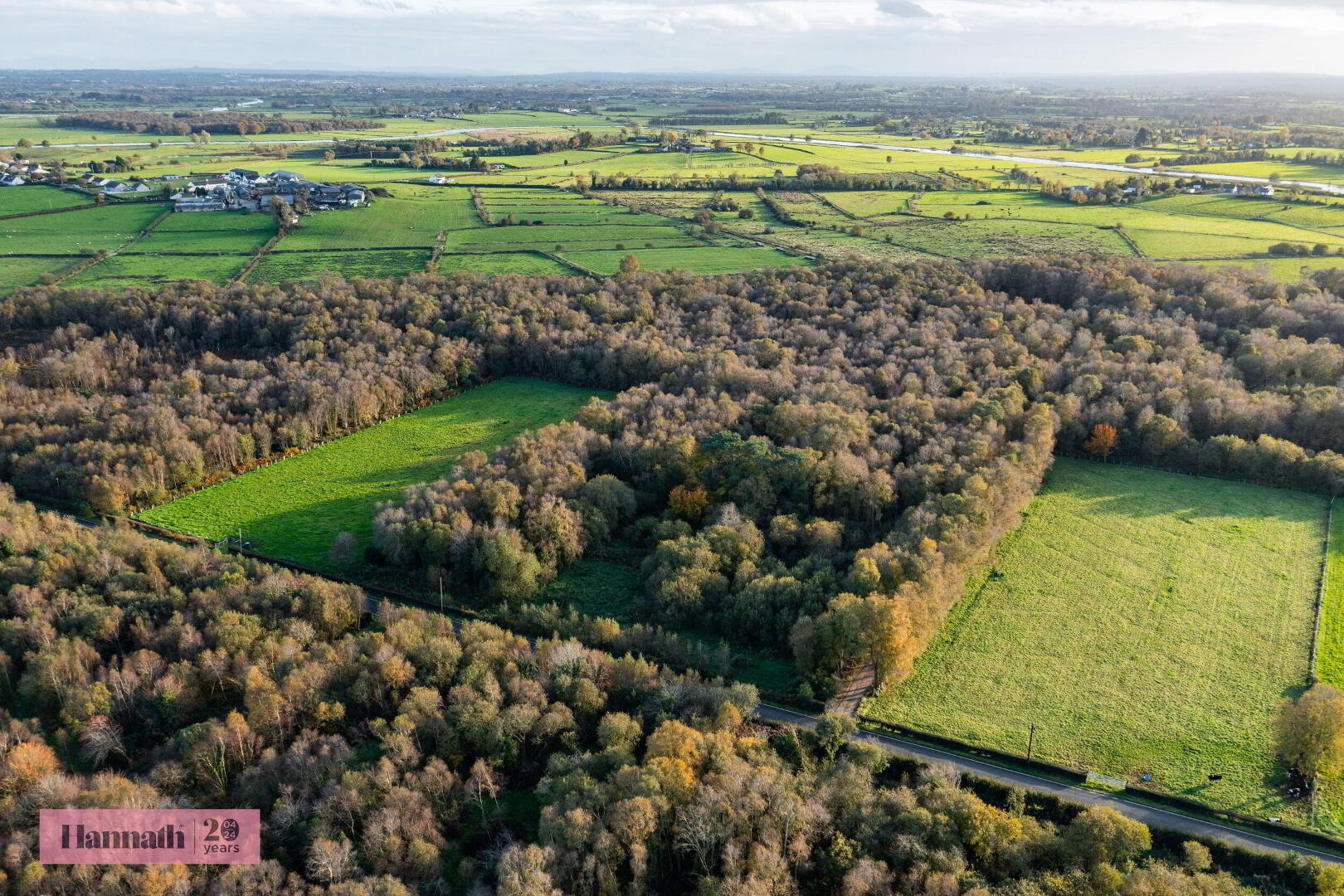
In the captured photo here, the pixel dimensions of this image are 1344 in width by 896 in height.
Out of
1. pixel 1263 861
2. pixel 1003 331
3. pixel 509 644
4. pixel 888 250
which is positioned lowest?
pixel 1263 861

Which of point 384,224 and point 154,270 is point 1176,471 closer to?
point 384,224

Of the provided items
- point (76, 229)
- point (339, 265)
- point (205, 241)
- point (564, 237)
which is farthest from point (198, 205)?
point (564, 237)

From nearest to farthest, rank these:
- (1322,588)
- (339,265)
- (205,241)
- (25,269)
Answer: (1322,588), (25,269), (339,265), (205,241)

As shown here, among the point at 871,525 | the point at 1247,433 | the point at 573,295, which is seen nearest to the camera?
the point at 871,525

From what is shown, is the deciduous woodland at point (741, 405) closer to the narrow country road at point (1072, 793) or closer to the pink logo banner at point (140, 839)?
the narrow country road at point (1072, 793)

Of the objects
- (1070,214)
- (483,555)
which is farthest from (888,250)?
(483,555)

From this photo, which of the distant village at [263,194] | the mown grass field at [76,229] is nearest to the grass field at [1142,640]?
the mown grass field at [76,229]

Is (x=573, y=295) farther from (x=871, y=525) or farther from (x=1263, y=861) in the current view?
(x=1263, y=861)
